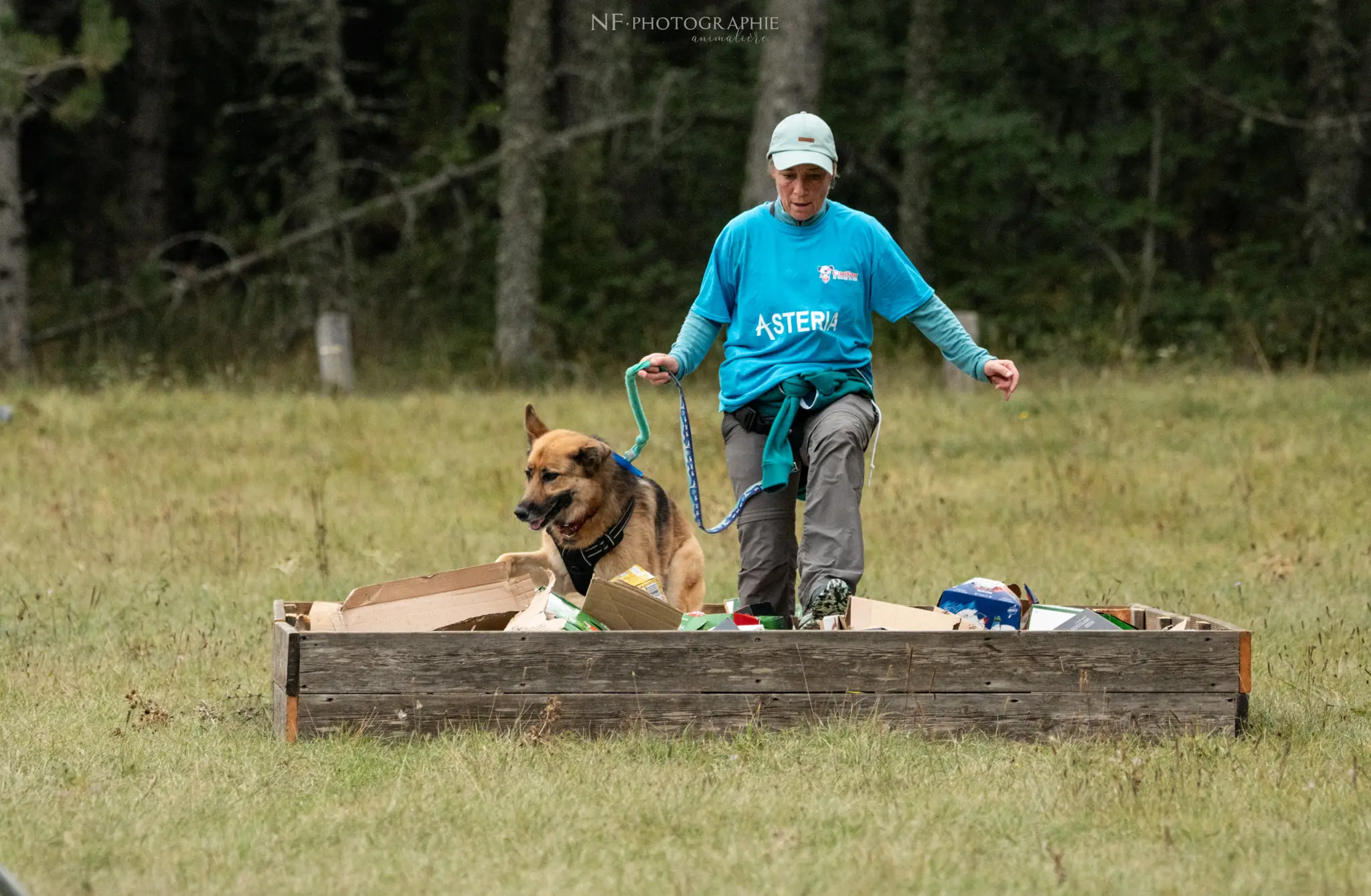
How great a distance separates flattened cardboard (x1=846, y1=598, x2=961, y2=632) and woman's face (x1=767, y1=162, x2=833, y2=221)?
4.74 ft

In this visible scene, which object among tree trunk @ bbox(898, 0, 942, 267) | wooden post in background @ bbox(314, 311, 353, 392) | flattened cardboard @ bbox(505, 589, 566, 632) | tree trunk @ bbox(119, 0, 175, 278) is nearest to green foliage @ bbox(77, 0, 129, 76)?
wooden post in background @ bbox(314, 311, 353, 392)

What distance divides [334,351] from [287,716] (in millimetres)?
12188

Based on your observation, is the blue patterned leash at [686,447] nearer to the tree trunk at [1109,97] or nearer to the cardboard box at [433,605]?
the cardboard box at [433,605]

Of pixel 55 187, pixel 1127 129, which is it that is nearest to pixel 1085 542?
pixel 1127 129

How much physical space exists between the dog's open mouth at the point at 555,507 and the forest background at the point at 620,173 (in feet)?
35.1

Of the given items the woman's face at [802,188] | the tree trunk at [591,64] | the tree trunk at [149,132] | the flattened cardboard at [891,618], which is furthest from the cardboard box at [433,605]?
the tree trunk at [149,132]

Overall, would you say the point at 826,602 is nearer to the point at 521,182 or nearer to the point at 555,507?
the point at 555,507

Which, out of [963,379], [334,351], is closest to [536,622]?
[963,379]

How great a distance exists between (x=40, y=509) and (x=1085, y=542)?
22.4 ft

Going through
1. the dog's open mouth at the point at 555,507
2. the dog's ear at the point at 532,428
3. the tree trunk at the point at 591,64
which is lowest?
the dog's open mouth at the point at 555,507

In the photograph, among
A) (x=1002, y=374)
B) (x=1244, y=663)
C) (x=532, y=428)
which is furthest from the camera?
(x=532, y=428)

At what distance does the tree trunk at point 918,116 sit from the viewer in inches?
923

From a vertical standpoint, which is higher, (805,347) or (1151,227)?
(1151,227)

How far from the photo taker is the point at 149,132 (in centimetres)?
2522
